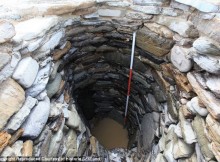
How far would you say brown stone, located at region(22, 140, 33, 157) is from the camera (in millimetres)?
1623

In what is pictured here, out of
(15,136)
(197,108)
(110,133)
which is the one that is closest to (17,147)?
(15,136)

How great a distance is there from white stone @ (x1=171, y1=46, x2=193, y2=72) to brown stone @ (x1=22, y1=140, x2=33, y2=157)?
1.42m

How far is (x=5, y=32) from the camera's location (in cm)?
158

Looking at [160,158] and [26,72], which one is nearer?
[26,72]

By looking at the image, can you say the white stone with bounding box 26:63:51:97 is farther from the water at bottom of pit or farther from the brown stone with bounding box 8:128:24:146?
the water at bottom of pit

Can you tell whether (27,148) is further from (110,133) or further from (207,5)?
(110,133)

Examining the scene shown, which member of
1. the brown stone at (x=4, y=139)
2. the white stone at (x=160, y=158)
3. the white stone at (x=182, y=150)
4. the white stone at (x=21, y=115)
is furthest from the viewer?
the white stone at (x=160, y=158)

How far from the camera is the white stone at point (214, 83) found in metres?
1.67

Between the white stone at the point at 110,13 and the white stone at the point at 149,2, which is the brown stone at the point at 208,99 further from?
the white stone at the point at 110,13

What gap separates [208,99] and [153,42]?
94 centimetres

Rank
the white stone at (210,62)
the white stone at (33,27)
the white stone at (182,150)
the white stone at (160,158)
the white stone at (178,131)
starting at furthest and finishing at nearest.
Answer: the white stone at (160,158)
the white stone at (178,131)
the white stone at (182,150)
the white stone at (33,27)
the white stone at (210,62)

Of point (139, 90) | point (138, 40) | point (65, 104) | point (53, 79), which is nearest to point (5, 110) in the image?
point (53, 79)

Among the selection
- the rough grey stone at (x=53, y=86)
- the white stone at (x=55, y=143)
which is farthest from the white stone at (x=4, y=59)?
the white stone at (x=55, y=143)

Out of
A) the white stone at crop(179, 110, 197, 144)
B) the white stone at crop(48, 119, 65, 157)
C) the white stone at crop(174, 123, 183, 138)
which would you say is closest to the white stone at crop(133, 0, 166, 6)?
the white stone at crop(179, 110, 197, 144)
